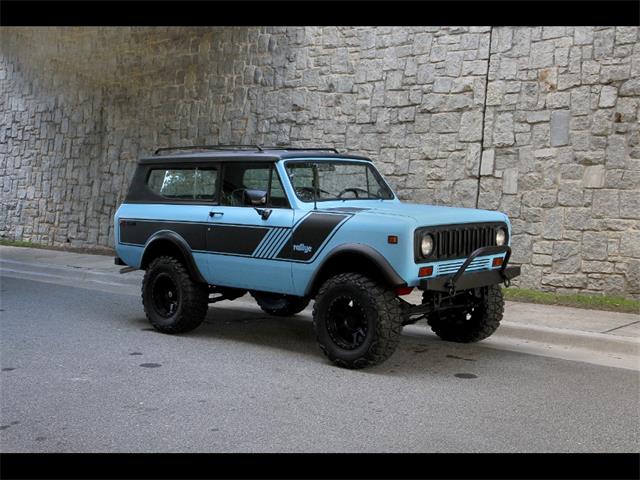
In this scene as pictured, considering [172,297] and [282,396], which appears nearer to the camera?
[282,396]

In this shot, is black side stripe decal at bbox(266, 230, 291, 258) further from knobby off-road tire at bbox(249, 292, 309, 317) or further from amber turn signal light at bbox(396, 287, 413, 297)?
amber turn signal light at bbox(396, 287, 413, 297)

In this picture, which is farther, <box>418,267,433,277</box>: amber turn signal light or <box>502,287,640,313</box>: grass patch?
<box>502,287,640,313</box>: grass patch

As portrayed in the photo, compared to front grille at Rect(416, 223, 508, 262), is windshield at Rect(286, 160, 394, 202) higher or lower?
higher

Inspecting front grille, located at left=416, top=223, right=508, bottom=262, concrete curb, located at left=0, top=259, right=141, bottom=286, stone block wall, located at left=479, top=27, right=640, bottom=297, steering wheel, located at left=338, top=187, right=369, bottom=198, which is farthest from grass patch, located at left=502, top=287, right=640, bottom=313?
concrete curb, located at left=0, top=259, right=141, bottom=286

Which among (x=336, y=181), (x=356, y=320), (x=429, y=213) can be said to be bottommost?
(x=356, y=320)

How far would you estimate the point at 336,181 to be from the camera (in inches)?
305

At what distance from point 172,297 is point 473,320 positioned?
3117 mm

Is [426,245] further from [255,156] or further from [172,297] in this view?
[172,297]

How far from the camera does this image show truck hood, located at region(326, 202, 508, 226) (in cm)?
663

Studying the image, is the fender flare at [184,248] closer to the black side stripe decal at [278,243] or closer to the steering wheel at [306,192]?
the black side stripe decal at [278,243]

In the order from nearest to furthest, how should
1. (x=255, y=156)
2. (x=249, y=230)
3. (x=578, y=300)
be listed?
(x=249, y=230) → (x=255, y=156) → (x=578, y=300)

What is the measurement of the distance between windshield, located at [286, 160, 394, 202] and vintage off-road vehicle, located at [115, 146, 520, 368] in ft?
0.04

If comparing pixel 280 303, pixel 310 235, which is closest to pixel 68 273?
pixel 280 303

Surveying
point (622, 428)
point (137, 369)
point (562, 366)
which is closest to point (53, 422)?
point (137, 369)
